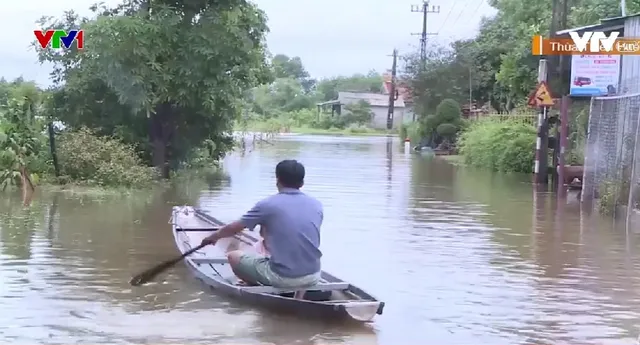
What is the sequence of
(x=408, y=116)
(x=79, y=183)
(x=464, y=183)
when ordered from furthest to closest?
(x=408, y=116)
(x=464, y=183)
(x=79, y=183)

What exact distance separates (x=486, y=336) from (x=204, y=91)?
13.9m

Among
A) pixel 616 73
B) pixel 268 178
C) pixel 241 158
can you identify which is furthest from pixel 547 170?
pixel 241 158

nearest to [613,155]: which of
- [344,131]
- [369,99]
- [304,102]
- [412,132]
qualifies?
[412,132]

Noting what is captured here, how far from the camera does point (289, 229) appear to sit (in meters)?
8.20

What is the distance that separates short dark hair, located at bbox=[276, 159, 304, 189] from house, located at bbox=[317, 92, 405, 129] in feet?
261

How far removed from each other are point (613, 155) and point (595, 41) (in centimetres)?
568

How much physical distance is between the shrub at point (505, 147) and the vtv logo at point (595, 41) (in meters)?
7.58

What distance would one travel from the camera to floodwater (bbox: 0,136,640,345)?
818 centimetres

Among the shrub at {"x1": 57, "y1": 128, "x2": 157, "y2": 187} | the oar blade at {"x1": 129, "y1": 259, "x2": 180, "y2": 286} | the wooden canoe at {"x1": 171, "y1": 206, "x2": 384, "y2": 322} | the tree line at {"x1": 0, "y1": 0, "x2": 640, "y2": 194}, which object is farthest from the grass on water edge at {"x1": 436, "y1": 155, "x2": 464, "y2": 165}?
the oar blade at {"x1": 129, "y1": 259, "x2": 180, "y2": 286}

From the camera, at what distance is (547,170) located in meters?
24.8

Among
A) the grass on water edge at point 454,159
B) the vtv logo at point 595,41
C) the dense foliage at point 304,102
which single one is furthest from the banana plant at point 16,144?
the dense foliage at point 304,102

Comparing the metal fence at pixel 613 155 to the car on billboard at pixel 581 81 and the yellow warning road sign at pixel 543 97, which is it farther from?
the yellow warning road sign at pixel 543 97

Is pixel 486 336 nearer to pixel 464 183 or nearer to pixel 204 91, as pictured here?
pixel 204 91

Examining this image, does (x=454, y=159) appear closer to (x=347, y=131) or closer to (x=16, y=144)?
(x=16, y=144)
